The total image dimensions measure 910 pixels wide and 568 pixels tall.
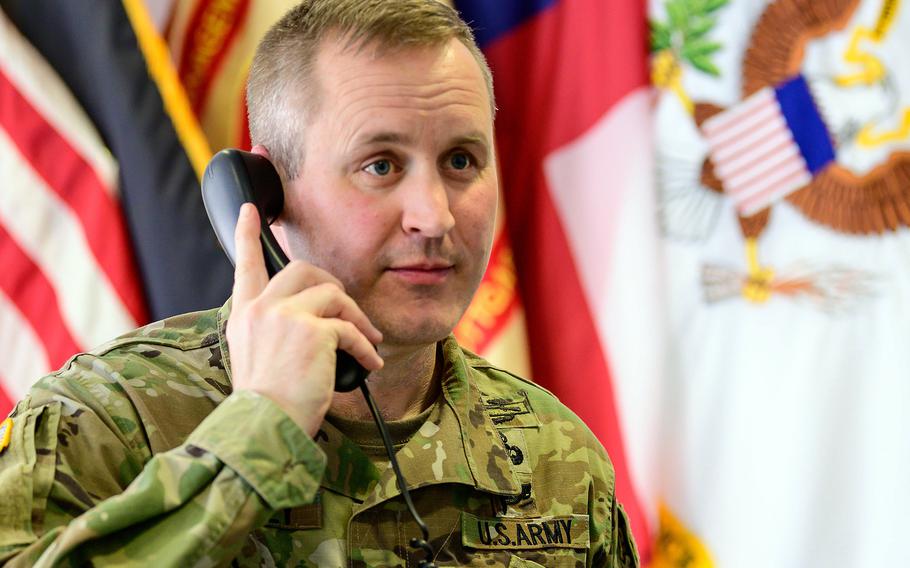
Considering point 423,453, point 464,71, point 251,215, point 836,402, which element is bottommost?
point 836,402

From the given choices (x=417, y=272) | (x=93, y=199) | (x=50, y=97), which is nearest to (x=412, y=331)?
(x=417, y=272)

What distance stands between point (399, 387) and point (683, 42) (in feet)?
5.66

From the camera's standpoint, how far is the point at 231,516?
929mm

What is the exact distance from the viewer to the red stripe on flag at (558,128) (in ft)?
8.71

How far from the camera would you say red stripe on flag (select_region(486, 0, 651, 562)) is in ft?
8.71

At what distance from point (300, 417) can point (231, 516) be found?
0.34 feet

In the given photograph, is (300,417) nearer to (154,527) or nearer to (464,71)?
(154,527)

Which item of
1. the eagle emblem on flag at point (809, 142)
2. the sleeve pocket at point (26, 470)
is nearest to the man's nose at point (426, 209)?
the sleeve pocket at point (26, 470)

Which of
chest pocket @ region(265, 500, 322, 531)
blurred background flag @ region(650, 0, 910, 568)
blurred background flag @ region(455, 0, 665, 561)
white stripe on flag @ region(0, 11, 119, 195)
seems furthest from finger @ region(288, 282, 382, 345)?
blurred background flag @ region(650, 0, 910, 568)

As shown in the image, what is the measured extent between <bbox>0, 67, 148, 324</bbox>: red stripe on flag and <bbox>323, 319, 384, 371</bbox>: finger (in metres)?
1.45

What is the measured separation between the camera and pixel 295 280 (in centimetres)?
105

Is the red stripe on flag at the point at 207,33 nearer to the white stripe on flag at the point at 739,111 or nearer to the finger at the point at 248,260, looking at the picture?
the white stripe on flag at the point at 739,111

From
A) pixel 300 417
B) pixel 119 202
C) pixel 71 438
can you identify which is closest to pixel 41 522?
pixel 71 438

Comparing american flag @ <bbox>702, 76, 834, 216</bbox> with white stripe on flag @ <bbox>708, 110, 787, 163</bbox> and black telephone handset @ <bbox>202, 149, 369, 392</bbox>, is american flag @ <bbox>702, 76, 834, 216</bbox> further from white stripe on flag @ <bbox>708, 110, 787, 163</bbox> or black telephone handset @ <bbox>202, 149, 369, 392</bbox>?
black telephone handset @ <bbox>202, 149, 369, 392</bbox>
